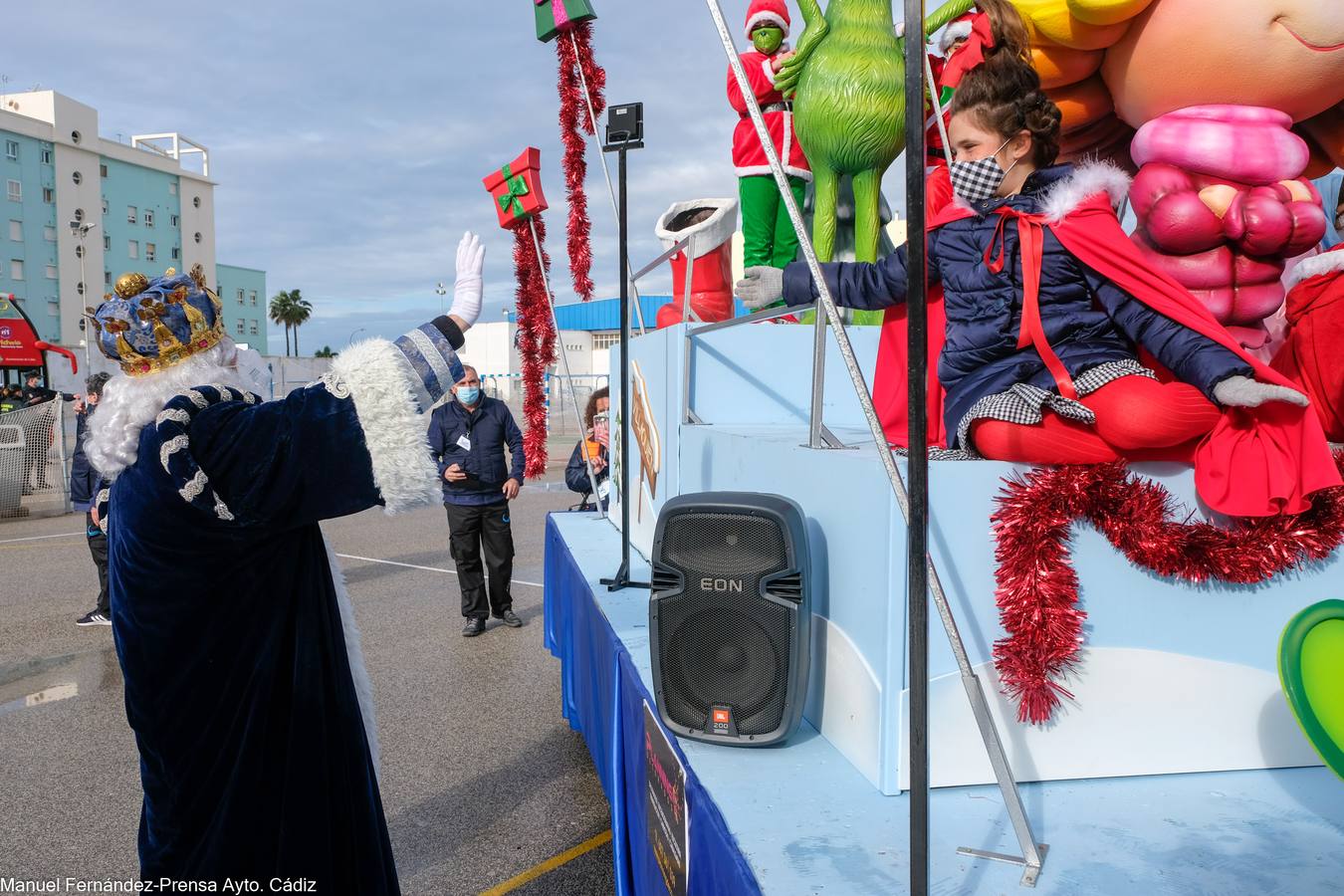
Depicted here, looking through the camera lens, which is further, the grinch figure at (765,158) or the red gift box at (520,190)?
the red gift box at (520,190)

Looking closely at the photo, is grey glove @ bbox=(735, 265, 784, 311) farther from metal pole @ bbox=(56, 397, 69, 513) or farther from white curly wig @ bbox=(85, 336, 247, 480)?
metal pole @ bbox=(56, 397, 69, 513)

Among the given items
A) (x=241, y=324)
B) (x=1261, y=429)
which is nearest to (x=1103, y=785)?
(x=1261, y=429)

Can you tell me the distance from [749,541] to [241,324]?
6409 cm

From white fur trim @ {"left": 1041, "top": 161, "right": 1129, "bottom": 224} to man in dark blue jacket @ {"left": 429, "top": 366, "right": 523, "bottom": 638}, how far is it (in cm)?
449

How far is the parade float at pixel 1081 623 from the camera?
149 centimetres

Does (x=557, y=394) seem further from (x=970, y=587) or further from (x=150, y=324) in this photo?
(x=970, y=587)

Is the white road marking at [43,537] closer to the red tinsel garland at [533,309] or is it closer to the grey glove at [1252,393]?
the red tinsel garland at [533,309]

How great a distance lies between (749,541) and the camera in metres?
1.95

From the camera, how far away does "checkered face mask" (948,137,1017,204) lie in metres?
2.01

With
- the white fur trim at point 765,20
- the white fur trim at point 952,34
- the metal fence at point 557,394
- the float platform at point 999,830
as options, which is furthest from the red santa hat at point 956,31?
the metal fence at point 557,394

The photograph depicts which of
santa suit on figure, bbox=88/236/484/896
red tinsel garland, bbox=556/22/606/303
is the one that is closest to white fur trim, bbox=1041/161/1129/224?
santa suit on figure, bbox=88/236/484/896

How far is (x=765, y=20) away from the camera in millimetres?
4230

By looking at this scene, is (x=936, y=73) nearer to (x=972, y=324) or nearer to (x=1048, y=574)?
(x=972, y=324)

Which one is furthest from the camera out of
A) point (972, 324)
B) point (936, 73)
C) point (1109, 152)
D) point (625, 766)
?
point (936, 73)
